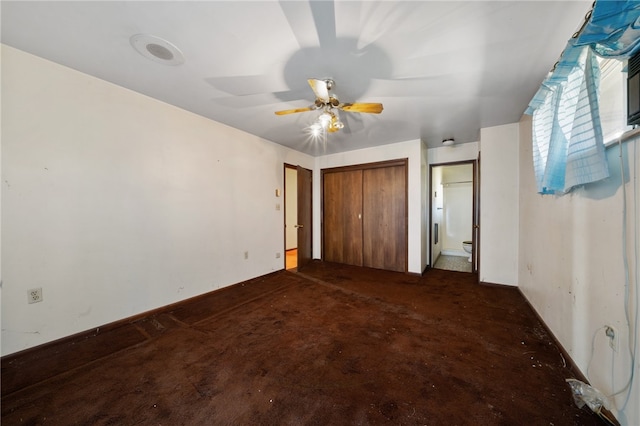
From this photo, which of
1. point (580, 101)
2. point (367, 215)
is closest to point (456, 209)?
point (367, 215)

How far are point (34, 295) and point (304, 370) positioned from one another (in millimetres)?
2313

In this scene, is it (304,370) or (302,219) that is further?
(302,219)

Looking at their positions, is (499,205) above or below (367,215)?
above

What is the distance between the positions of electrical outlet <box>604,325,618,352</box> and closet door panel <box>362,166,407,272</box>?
2.77 m

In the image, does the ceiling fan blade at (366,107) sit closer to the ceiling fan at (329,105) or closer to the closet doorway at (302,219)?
the ceiling fan at (329,105)

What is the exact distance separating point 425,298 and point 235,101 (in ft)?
11.3

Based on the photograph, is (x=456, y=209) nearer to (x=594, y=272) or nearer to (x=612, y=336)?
(x=594, y=272)

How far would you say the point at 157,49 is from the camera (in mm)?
1725

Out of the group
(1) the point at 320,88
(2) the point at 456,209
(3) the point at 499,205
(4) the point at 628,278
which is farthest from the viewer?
(2) the point at 456,209

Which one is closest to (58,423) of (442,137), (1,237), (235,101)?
(1,237)

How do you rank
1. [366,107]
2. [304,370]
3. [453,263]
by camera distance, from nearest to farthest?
[304,370]
[366,107]
[453,263]

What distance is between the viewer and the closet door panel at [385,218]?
4.11 m

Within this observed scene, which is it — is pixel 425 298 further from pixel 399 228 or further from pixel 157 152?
pixel 157 152

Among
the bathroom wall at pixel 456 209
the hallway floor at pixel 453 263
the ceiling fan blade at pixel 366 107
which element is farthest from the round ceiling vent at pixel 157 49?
the bathroom wall at pixel 456 209
